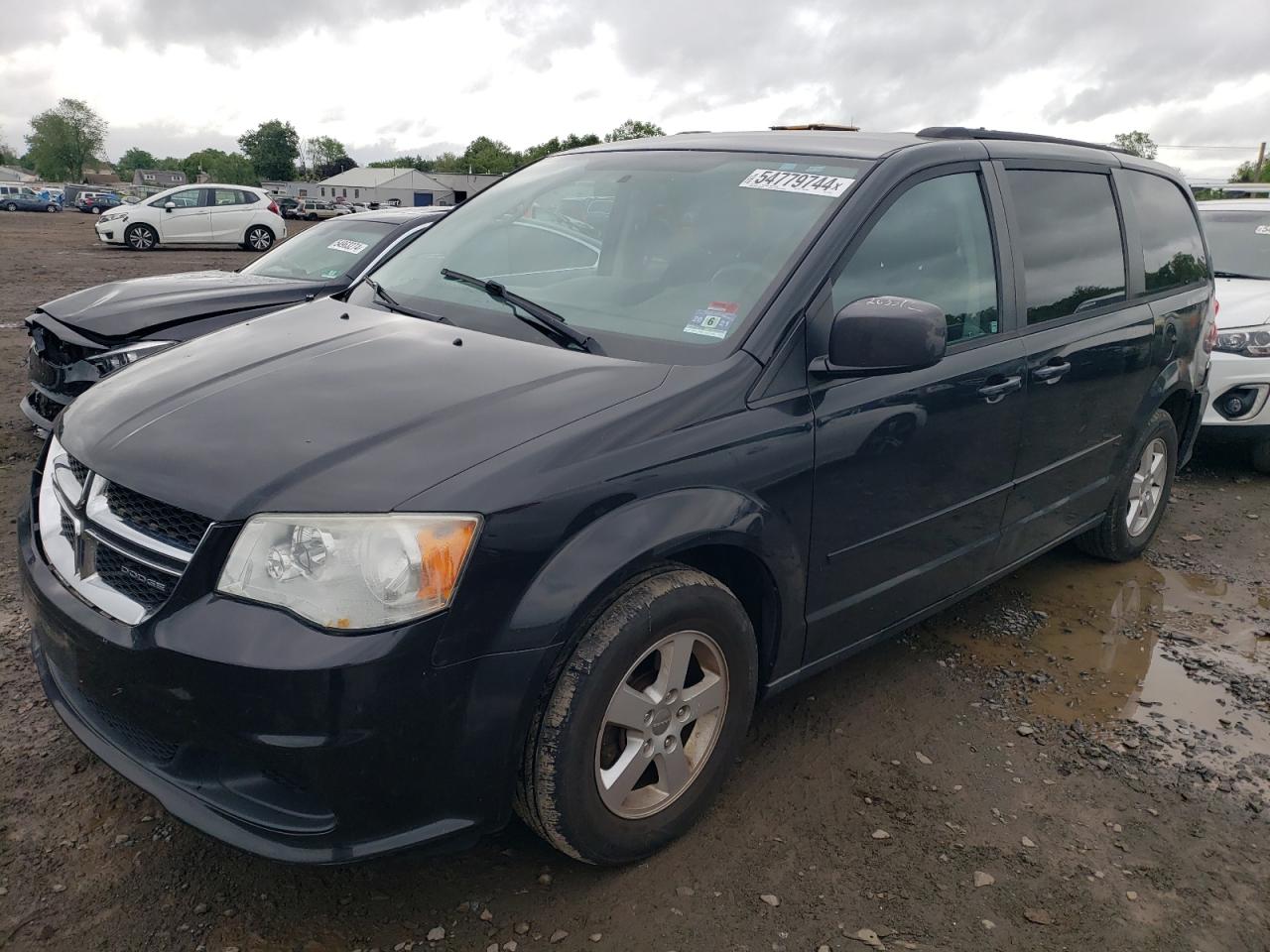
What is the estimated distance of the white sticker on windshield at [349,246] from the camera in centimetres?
650

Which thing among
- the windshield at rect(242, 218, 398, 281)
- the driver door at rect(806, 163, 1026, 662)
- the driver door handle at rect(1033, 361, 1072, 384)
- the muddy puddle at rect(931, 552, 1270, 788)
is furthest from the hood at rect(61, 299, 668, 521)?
the windshield at rect(242, 218, 398, 281)

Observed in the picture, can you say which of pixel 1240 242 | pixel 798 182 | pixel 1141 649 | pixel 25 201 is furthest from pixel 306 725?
pixel 25 201

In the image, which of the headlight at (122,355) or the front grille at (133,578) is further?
the headlight at (122,355)

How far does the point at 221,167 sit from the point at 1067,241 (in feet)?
493

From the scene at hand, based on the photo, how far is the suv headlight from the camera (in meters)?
6.05

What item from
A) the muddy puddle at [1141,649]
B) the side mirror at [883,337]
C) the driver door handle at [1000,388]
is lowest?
the muddy puddle at [1141,649]

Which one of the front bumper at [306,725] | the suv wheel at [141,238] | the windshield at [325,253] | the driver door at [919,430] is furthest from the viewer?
the suv wheel at [141,238]

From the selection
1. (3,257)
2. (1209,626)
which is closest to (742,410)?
(1209,626)

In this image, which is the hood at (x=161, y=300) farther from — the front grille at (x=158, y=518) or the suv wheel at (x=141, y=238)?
the suv wheel at (x=141, y=238)

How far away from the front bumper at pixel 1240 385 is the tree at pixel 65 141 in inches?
5295

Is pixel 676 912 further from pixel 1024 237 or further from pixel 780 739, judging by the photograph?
pixel 1024 237

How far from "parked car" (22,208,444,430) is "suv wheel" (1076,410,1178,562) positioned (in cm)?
346

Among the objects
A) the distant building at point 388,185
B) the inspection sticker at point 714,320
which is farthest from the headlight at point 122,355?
the distant building at point 388,185

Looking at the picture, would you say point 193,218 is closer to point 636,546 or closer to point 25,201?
point 636,546
